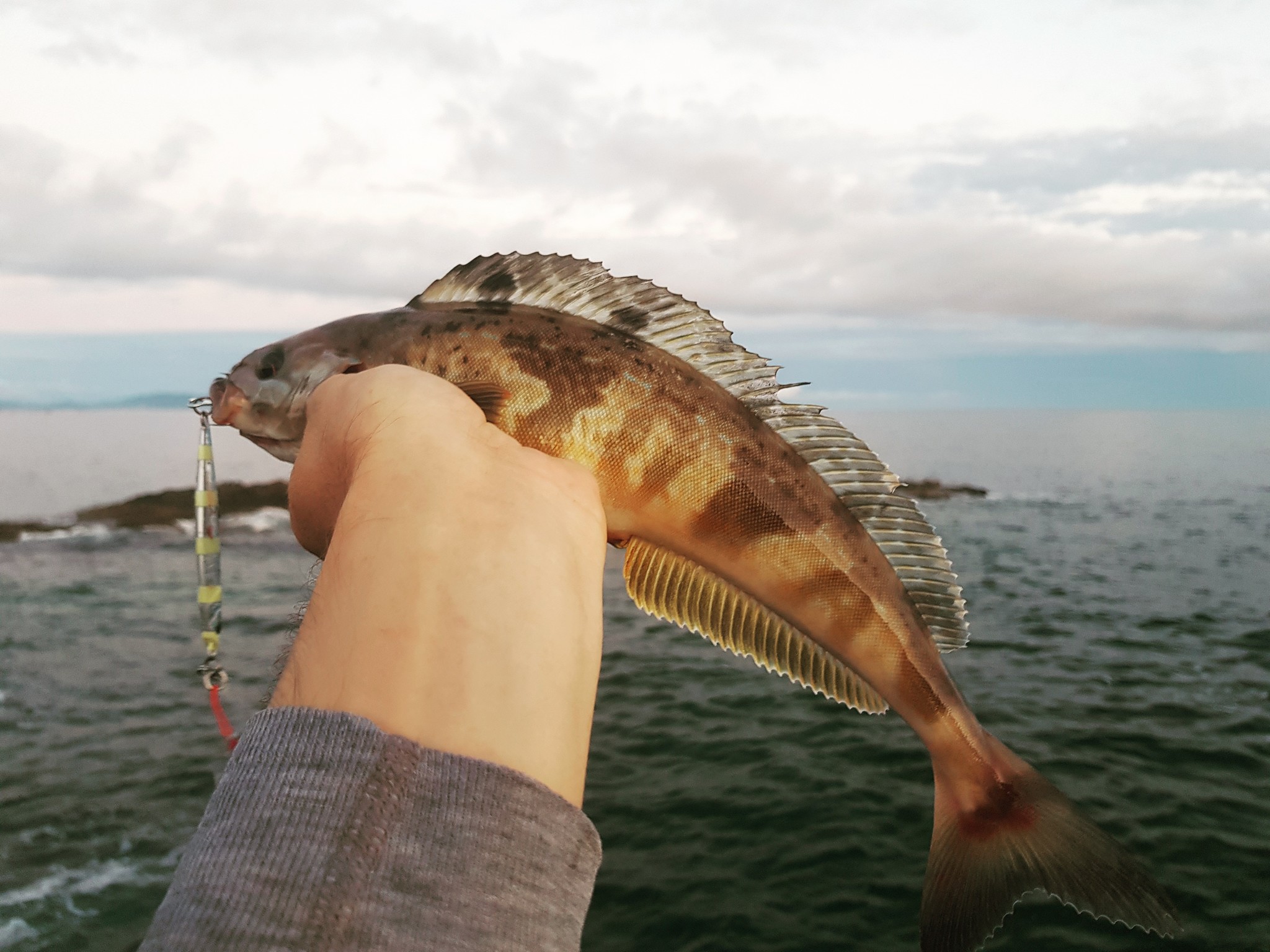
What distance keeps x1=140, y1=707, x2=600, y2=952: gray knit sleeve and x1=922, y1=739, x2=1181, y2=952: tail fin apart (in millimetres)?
2778

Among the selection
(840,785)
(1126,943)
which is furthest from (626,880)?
(1126,943)

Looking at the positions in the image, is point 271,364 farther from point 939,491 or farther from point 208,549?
point 939,491

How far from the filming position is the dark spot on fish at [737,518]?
3.34 meters

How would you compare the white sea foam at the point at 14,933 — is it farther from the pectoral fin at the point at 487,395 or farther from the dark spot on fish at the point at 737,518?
the dark spot on fish at the point at 737,518

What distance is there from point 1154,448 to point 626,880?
11753 centimetres

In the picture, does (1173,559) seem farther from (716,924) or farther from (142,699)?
(142,699)

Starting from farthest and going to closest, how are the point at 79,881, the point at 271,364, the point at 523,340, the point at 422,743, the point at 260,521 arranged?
the point at 260,521
the point at 79,881
the point at 271,364
the point at 523,340
the point at 422,743

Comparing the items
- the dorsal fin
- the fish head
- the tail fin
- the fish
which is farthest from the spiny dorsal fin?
the fish head

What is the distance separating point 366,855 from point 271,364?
9.61ft

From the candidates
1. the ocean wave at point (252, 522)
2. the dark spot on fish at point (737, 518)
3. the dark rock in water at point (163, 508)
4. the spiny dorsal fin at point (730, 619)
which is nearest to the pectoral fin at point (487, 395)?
the spiny dorsal fin at point (730, 619)

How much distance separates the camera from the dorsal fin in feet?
11.1

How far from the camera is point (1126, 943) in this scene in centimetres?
892

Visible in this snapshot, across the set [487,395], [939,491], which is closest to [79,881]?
[487,395]

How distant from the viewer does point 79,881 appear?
972cm
